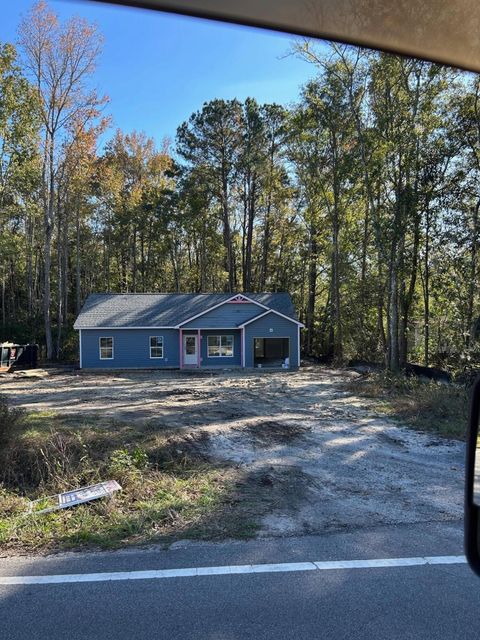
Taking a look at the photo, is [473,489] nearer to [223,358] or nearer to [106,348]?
[223,358]

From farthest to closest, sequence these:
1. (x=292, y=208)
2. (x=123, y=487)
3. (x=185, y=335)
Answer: (x=292, y=208) < (x=185, y=335) < (x=123, y=487)

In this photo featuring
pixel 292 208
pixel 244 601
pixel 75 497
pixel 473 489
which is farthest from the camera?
pixel 292 208

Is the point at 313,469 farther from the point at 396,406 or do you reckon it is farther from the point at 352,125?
the point at 352,125

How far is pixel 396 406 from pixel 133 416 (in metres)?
6.69

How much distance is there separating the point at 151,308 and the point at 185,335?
3093 mm

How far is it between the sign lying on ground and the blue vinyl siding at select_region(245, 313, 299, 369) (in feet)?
71.2

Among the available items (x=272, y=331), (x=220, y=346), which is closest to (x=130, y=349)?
(x=220, y=346)

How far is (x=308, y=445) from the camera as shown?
8.61 metres

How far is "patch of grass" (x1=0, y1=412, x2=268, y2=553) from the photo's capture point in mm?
4539

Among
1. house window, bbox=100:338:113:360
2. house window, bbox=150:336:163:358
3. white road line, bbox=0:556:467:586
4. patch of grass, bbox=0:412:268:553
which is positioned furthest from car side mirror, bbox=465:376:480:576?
house window, bbox=100:338:113:360

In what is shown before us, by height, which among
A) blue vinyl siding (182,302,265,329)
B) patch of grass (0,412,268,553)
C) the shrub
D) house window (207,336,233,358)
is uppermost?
blue vinyl siding (182,302,265,329)

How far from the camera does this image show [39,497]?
5.63 meters

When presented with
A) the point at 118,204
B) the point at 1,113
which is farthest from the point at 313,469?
the point at 118,204

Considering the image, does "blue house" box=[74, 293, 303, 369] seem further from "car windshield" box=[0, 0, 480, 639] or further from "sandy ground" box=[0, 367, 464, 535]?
"sandy ground" box=[0, 367, 464, 535]
